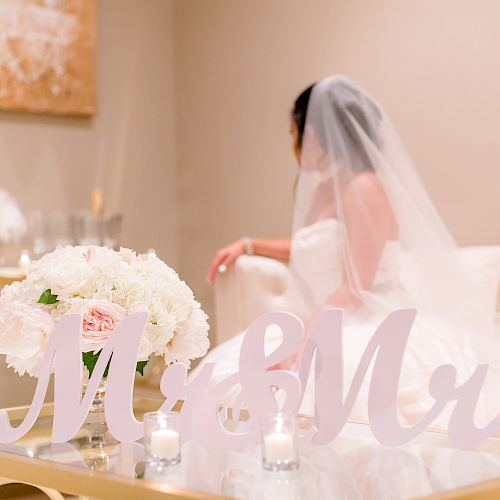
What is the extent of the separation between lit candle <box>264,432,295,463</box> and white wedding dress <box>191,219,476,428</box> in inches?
→ 42.2

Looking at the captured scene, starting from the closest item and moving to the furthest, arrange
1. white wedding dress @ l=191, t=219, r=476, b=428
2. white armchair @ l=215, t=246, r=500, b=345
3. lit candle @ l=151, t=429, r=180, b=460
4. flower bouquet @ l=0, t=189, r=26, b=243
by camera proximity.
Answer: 1. lit candle @ l=151, t=429, r=180, b=460
2. white wedding dress @ l=191, t=219, r=476, b=428
3. white armchair @ l=215, t=246, r=500, b=345
4. flower bouquet @ l=0, t=189, r=26, b=243

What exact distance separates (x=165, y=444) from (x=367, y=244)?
5.65 ft

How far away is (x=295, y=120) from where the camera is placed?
11.6 ft

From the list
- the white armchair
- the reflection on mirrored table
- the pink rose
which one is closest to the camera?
the reflection on mirrored table

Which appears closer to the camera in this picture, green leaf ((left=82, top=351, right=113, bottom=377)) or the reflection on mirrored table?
the reflection on mirrored table

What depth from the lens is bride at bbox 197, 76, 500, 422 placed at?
9.96ft

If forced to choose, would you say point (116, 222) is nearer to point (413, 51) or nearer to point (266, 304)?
point (266, 304)

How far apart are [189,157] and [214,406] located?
12.2 ft

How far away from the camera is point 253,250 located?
3.85m

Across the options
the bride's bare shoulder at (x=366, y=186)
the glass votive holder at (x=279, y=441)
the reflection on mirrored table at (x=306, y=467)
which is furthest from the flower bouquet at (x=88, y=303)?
the bride's bare shoulder at (x=366, y=186)

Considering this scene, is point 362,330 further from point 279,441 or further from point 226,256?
point 279,441

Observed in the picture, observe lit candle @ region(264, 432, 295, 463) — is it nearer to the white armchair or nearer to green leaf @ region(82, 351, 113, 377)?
green leaf @ region(82, 351, 113, 377)

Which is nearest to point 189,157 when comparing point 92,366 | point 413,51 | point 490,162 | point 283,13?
point 283,13

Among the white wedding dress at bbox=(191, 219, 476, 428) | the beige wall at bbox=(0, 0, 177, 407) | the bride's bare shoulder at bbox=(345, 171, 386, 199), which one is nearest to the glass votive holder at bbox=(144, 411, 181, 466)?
the white wedding dress at bbox=(191, 219, 476, 428)
